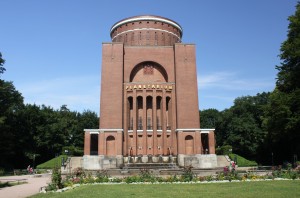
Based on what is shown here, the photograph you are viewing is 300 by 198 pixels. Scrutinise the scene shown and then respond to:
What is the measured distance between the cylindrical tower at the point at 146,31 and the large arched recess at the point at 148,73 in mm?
4537

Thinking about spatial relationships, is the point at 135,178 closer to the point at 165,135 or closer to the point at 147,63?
the point at 165,135

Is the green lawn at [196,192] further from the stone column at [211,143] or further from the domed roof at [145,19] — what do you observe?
the domed roof at [145,19]

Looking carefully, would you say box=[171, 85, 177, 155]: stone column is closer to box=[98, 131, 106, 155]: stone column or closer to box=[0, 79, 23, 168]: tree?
box=[98, 131, 106, 155]: stone column

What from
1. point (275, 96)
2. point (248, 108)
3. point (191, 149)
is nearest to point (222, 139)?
point (248, 108)

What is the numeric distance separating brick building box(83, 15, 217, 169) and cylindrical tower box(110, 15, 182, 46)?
10.8 feet

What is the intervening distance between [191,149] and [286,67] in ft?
41.7

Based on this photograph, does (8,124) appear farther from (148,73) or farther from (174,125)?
(174,125)

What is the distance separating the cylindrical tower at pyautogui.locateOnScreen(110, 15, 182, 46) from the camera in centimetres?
3969

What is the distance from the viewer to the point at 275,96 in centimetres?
2817

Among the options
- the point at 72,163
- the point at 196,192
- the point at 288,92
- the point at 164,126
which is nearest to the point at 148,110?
the point at 164,126

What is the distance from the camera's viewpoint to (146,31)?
1566 inches

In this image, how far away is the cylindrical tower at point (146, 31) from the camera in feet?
130

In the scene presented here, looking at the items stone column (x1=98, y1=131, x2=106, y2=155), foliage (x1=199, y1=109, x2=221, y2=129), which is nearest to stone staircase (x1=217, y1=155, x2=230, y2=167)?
stone column (x1=98, y1=131, x2=106, y2=155)

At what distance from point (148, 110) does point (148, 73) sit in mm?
4622
